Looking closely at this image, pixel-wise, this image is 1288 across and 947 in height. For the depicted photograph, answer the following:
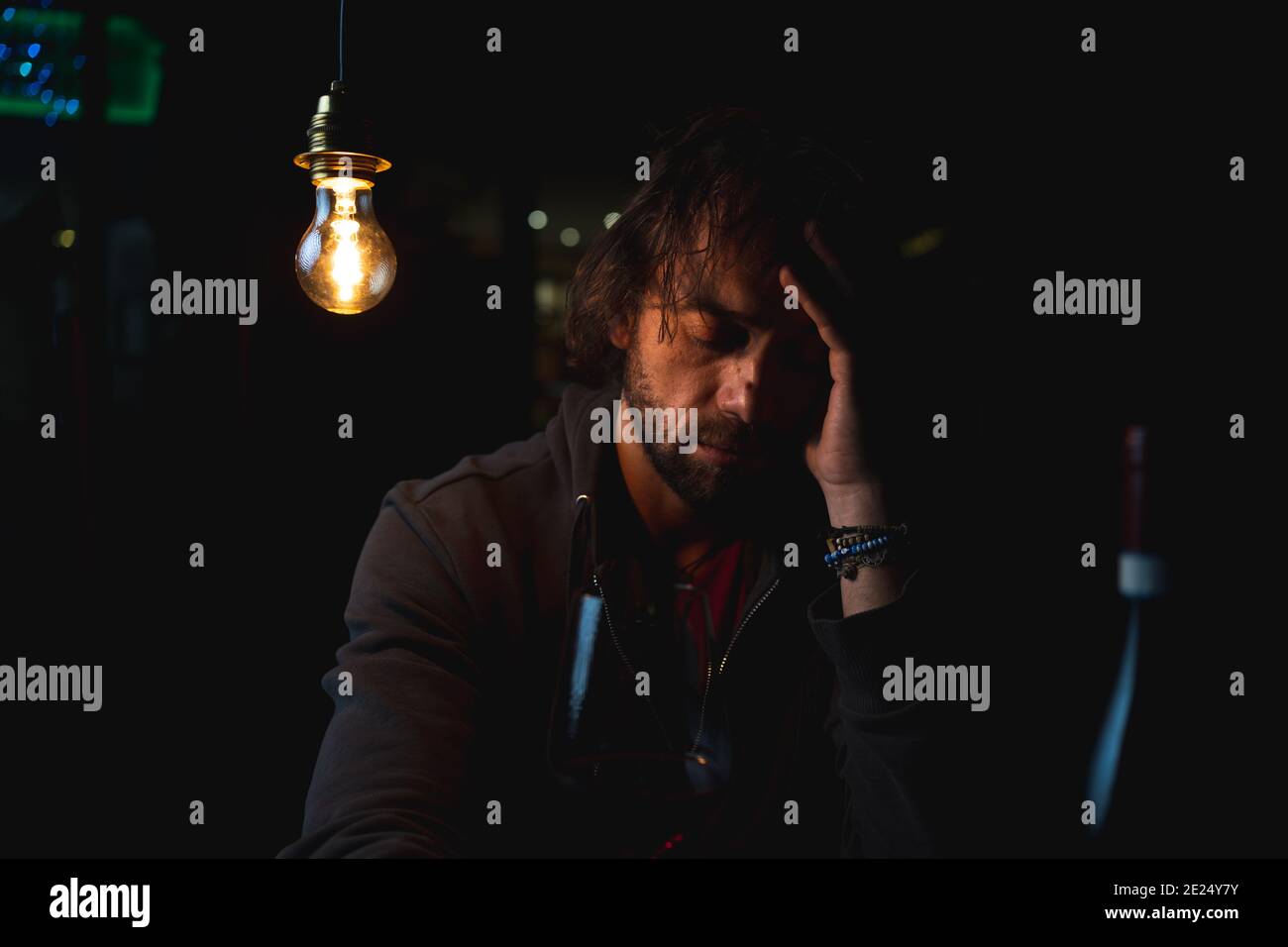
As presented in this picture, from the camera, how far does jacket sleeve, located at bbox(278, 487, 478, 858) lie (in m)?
1.42

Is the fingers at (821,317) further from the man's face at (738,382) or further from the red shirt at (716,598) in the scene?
the red shirt at (716,598)

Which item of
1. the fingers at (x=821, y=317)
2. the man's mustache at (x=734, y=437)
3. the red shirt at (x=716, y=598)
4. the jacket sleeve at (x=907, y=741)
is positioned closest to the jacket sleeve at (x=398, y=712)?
the red shirt at (x=716, y=598)

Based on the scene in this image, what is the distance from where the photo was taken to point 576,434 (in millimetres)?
2008

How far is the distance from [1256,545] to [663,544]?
2.75 meters

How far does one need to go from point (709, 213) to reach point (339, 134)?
878 mm

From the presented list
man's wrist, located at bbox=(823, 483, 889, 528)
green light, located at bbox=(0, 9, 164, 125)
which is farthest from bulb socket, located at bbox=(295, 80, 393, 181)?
green light, located at bbox=(0, 9, 164, 125)

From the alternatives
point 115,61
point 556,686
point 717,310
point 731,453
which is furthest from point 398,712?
point 115,61

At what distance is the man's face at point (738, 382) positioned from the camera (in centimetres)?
188

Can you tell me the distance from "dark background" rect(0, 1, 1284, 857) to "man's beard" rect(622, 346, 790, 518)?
365 mm

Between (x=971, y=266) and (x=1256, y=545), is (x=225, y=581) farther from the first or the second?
(x=1256, y=545)

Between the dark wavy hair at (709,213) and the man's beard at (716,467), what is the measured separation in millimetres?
164

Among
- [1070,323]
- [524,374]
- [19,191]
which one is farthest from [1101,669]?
[19,191]

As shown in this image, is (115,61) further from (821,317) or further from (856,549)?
(856,549)

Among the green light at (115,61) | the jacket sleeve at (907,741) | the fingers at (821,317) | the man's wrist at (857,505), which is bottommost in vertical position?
the jacket sleeve at (907,741)
